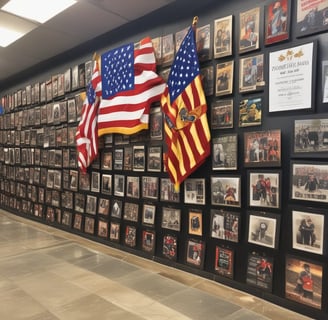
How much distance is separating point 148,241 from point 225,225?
110 cm

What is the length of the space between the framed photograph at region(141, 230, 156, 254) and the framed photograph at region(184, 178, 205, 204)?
675 mm

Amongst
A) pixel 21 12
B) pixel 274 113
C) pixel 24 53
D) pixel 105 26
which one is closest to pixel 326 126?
pixel 274 113

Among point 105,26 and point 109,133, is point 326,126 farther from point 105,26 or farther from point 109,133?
point 105,26

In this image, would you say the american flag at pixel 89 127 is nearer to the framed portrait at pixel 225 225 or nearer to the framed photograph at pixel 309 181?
the framed portrait at pixel 225 225

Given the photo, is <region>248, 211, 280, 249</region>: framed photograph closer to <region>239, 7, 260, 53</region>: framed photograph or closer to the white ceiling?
<region>239, 7, 260, 53</region>: framed photograph

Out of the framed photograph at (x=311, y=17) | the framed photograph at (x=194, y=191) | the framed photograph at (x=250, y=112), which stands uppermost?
the framed photograph at (x=311, y=17)

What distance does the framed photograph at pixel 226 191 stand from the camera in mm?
2842

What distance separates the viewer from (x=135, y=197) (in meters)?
3.86

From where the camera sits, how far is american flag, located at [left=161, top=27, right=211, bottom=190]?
2.99 m

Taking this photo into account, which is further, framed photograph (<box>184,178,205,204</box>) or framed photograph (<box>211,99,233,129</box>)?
framed photograph (<box>184,178,205,204</box>)

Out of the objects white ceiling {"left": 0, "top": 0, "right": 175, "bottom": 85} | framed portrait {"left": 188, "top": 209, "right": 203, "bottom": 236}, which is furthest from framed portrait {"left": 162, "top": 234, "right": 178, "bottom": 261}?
white ceiling {"left": 0, "top": 0, "right": 175, "bottom": 85}

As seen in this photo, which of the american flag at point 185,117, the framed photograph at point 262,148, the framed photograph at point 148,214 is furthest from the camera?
the framed photograph at point 148,214

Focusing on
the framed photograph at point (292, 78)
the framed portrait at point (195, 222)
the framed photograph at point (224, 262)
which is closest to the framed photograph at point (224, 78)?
the framed photograph at point (292, 78)

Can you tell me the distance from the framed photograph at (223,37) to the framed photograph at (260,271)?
1.77 metres
